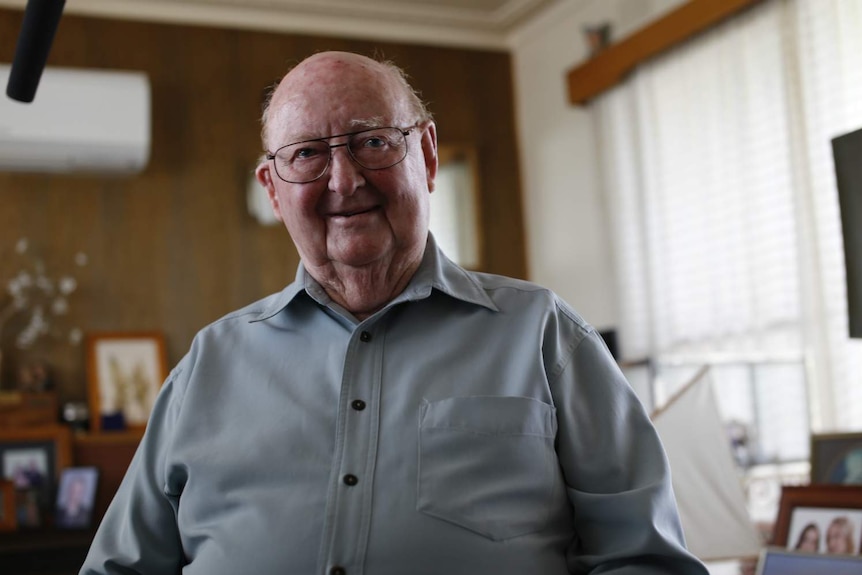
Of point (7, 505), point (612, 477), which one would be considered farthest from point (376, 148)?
point (7, 505)

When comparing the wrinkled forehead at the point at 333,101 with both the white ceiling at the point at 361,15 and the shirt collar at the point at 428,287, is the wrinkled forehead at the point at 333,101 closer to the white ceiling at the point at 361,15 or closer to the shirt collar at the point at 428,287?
the shirt collar at the point at 428,287

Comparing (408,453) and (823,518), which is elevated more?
(408,453)

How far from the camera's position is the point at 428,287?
1417mm

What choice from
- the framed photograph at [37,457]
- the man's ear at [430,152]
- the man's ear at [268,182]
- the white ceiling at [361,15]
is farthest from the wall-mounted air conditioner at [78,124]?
the man's ear at [430,152]

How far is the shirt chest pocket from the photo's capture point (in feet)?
4.10

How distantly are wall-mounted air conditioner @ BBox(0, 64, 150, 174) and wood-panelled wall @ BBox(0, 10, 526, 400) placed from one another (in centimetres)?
8

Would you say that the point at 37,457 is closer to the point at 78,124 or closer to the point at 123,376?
the point at 123,376

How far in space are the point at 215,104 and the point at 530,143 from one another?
1440 mm

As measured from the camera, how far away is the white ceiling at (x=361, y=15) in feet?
13.6

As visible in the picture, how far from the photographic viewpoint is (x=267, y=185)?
1573 millimetres

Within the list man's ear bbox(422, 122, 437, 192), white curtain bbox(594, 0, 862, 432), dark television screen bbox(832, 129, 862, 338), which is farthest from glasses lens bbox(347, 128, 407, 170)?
white curtain bbox(594, 0, 862, 432)

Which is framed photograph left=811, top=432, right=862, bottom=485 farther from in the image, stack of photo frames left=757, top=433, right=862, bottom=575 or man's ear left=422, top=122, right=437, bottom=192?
man's ear left=422, top=122, right=437, bottom=192

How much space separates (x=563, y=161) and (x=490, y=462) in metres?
3.29

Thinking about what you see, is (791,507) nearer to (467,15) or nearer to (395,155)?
(395,155)
